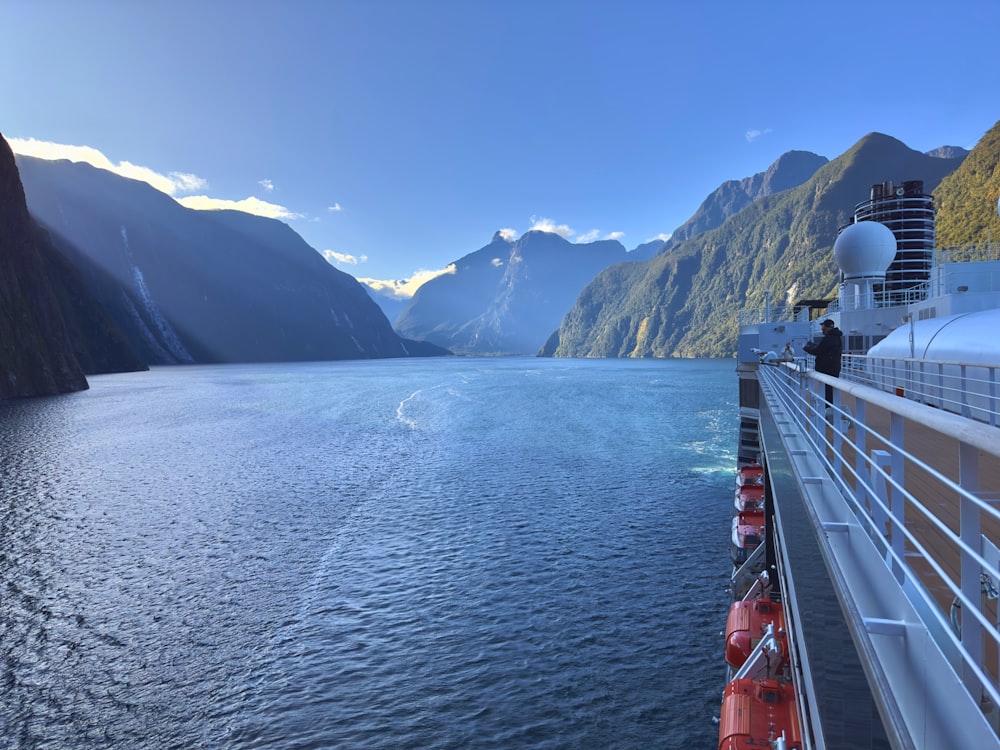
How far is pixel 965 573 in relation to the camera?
3.30 m

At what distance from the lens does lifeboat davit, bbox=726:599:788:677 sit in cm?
1217

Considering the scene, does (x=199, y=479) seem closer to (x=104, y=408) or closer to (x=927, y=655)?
(x=927, y=655)

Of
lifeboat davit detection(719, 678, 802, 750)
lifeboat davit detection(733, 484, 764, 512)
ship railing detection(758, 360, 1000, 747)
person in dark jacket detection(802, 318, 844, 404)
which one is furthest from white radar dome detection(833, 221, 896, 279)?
ship railing detection(758, 360, 1000, 747)

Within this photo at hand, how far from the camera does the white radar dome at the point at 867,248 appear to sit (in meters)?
44.2

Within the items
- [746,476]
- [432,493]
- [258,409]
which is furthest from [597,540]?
[258,409]

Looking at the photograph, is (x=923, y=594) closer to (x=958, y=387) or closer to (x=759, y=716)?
(x=759, y=716)

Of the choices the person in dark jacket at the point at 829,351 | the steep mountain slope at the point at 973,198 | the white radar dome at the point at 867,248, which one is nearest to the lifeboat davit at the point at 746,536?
the person in dark jacket at the point at 829,351

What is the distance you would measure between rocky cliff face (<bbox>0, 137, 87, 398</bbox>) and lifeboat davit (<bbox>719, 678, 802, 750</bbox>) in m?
90.7

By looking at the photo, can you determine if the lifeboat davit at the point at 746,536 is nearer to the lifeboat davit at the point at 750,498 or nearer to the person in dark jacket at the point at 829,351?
the lifeboat davit at the point at 750,498

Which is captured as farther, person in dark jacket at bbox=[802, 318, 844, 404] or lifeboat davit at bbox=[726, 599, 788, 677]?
person in dark jacket at bbox=[802, 318, 844, 404]

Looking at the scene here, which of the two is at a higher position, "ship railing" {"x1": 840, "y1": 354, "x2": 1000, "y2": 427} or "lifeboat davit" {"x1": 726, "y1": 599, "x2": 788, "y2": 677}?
"ship railing" {"x1": 840, "y1": 354, "x2": 1000, "y2": 427}

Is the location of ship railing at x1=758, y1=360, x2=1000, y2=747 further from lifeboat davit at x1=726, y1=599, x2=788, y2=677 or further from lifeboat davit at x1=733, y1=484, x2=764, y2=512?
lifeboat davit at x1=733, y1=484, x2=764, y2=512

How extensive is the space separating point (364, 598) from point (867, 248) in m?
44.9

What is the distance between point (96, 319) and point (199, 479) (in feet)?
445
